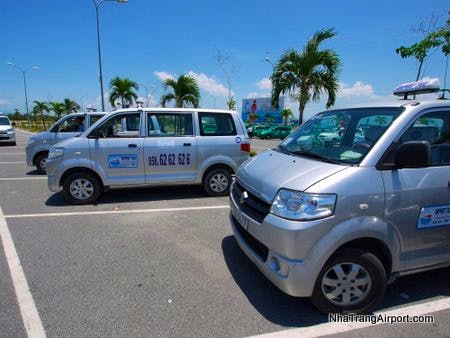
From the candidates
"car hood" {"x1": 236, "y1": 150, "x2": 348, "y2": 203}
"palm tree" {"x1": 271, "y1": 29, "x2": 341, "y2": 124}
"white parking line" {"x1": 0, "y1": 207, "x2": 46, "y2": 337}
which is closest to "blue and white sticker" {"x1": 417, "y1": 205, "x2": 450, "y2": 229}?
"car hood" {"x1": 236, "y1": 150, "x2": 348, "y2": 203}

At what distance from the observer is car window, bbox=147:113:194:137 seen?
664 centimetres

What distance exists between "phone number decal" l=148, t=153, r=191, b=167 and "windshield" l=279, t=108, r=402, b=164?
2.97 metres

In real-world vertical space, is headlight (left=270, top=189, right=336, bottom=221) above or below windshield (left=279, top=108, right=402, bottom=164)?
below

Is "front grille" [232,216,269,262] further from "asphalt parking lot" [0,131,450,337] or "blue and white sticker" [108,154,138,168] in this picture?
"blue and white sticker" [108,154,138,168]

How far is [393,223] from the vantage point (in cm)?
291

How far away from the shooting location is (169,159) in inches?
263

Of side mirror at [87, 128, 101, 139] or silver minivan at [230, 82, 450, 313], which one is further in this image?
side mirror at [87, 128, 101, 139]

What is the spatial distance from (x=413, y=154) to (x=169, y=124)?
16.1 ft

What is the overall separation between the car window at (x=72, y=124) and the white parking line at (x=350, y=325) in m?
8.95

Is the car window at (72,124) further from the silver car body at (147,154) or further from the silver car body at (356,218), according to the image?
the silver car body at (356,218)

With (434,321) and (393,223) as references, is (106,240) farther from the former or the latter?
(434,321)

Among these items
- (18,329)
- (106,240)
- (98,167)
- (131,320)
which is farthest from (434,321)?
(98,167)

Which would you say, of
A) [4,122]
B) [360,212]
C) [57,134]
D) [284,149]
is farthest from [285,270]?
[4,122]

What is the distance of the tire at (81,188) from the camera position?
Result: 6363mm
